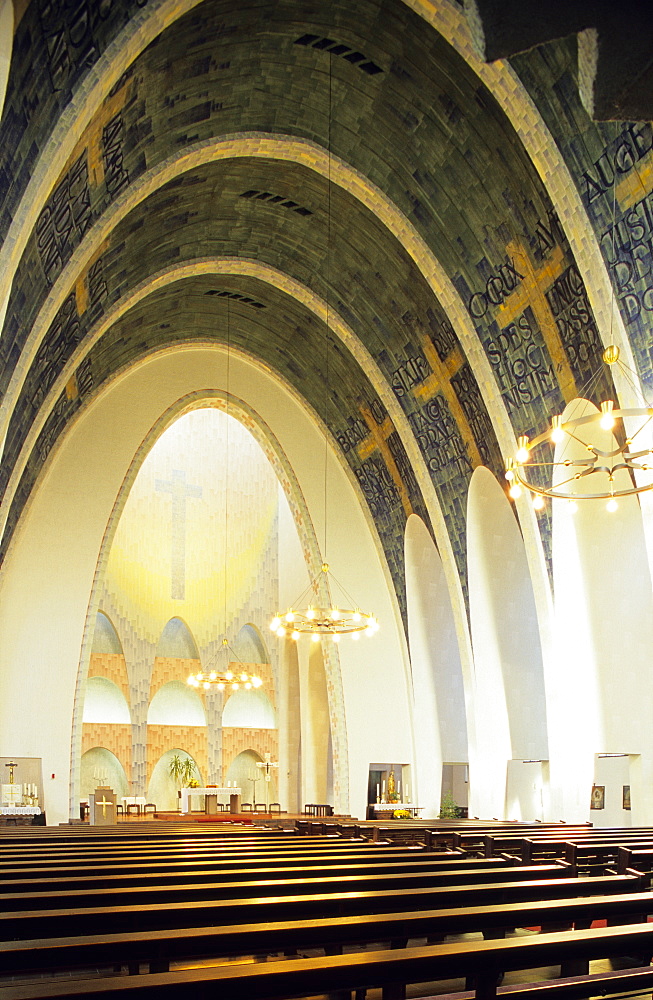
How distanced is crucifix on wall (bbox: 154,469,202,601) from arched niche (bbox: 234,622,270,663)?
2.32 meters

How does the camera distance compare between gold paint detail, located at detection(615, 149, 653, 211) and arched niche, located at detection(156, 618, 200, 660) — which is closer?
gold paint detail, located at detection(615, 149, 653, 211)

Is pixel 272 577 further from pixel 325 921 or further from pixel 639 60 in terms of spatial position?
pixel 325 921

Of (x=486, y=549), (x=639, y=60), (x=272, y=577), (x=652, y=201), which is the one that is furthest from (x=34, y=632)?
(x=639, y=60)

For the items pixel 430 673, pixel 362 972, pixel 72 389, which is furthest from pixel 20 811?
pixel 362 972

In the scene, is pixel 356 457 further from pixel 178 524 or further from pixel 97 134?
pixel 97 134

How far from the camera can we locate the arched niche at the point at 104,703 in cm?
2470

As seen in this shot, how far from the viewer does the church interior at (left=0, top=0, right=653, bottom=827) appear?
961cm

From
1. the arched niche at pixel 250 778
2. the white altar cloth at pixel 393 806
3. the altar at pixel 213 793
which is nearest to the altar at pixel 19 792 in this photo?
the altar at pixel 213 793

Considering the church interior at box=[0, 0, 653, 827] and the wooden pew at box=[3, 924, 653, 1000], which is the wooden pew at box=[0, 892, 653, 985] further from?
the church interior at box=[0, 0, 653, 827]

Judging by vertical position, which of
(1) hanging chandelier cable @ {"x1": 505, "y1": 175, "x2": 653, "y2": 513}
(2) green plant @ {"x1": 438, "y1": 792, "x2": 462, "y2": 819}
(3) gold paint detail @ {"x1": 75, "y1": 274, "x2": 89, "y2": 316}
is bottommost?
(2) green plant @ {"x1": 438, "y1": 792, "x2": 462, "y2": 819}

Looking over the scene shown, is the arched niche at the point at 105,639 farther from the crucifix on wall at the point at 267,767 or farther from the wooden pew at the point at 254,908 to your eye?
the wooden pew at the point at 254,908

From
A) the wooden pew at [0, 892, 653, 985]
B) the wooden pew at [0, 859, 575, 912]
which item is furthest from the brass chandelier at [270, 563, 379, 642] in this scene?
the wooden pew at [0, 892, 653, 985]

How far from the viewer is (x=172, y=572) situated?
25.7m

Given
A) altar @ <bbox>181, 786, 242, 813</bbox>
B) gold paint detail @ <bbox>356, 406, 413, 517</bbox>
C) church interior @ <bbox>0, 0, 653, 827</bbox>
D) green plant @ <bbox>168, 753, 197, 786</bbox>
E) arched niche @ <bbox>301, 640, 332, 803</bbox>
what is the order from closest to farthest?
church interior @ <bbox>0, 0, 653, 827</bbox>
gold paint detail @ <bbox>356, 406, 413, 517</bbox>
altar @ <bbox>181, 786, 242, 813</bbox>
arched niche @ <bbox>301, 640, 332, 803</bbox>
green plant @ <bbox>168, 753, 197, 786</bbox>
